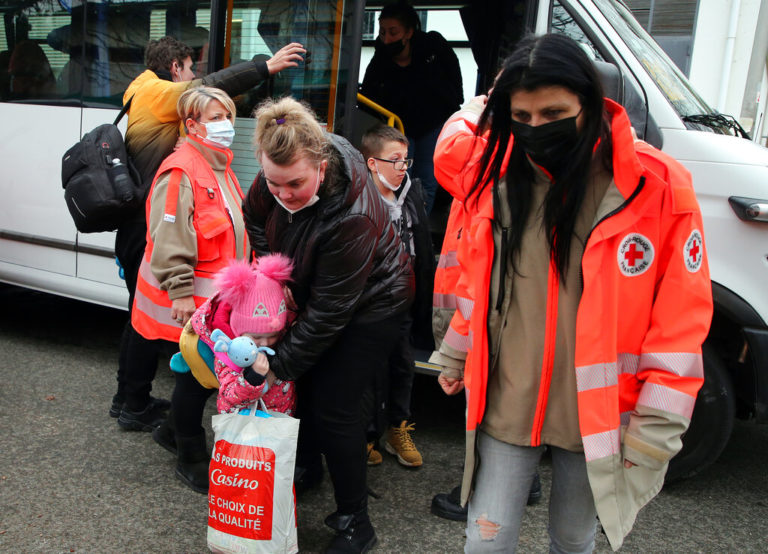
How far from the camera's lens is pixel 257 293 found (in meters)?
2.42

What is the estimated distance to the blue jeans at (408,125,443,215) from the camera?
4707mm

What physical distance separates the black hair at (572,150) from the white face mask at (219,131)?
5.33 ft

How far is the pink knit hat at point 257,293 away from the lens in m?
2.43

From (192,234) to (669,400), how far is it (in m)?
2.12

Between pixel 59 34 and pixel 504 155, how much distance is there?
12.3 feet

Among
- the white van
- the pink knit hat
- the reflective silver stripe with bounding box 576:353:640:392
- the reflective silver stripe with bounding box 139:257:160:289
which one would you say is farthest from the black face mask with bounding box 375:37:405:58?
the reflective silver stripe with bounding box 576:353:640:392

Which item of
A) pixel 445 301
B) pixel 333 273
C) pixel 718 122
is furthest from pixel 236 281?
pixel 718 122

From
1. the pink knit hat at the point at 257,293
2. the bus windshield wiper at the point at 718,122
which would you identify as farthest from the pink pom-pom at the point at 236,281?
the bus windshield wiper at the point at 718,122

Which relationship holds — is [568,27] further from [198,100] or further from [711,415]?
[711,415]

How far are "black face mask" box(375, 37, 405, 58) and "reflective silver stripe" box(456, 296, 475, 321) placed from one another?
309 centimetres

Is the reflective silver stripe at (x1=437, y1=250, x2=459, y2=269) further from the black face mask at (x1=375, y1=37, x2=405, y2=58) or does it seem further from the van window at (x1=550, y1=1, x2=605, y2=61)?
the black face mask at (x1=375, y1=37, x2=405, y2=58)

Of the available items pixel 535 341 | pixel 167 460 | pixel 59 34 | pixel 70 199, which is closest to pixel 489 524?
pixel 535 341

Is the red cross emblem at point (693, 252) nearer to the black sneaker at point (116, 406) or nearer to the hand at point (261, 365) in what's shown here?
the hand at point (261, 365)

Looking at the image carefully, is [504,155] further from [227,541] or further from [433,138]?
[433,138]
